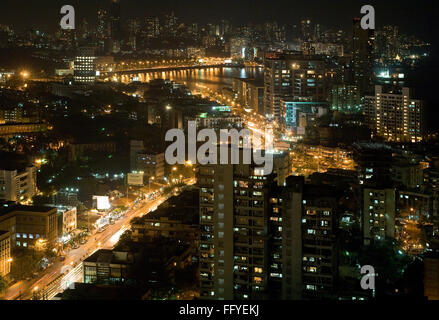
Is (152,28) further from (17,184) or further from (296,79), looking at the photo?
(17,184)

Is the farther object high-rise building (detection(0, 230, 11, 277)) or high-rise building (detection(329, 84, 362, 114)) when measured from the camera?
high-rise building (detection(329, 84, 362, 114))

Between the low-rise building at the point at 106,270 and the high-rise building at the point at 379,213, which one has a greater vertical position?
the high-rise building at the point at 379,213

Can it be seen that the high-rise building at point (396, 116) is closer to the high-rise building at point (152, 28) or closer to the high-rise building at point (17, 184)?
the high-rise building at point (17, 184)

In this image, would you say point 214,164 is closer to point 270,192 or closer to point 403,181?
point 270,192

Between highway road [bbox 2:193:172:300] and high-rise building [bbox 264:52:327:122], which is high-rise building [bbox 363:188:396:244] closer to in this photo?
highway road [bbox 2:193:172:300]

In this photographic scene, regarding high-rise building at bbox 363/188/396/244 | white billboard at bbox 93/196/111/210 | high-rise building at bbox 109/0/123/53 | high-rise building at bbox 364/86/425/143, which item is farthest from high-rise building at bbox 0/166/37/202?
high-rise building at bbox 109/0/123/53

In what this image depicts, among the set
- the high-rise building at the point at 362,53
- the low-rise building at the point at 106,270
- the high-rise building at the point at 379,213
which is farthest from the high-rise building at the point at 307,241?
the high-rise building at the point at 362,53
